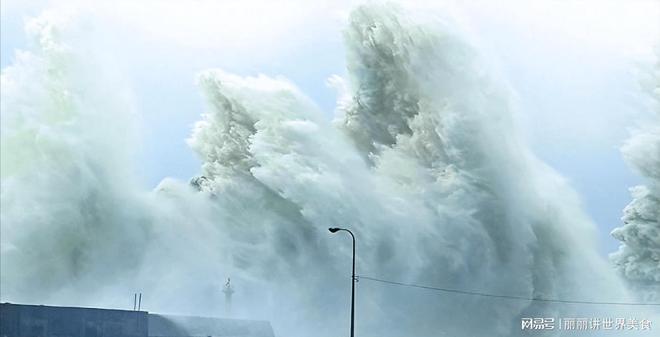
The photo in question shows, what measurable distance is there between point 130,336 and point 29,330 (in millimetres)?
9386

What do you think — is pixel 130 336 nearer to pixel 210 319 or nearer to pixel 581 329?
pixel 210 319

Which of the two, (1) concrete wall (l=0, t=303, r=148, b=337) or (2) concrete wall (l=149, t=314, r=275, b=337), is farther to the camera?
(2) concrete wall (l=149, t=314, r=275, b=337)

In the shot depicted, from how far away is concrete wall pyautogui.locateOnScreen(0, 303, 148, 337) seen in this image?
6069 cm

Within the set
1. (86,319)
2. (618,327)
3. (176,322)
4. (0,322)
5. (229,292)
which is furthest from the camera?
(229,292)

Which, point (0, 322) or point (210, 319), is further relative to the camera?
point (210, 319)

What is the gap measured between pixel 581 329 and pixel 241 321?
41198 millimetres

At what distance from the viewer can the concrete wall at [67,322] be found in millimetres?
60688

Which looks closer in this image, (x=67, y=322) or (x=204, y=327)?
(x=67, y=322)

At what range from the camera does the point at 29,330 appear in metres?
61.3

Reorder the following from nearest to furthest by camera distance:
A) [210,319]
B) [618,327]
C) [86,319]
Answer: [86,319], [210,319], [618,327]

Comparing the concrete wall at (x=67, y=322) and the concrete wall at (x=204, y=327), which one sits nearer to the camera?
the concrete wall at (x=67, y=322)

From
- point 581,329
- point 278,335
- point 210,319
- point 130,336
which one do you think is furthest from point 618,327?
point 130,336

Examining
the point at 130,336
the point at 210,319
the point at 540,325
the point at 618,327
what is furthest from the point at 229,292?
the point at 618,327

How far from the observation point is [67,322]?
6359 centimetres
